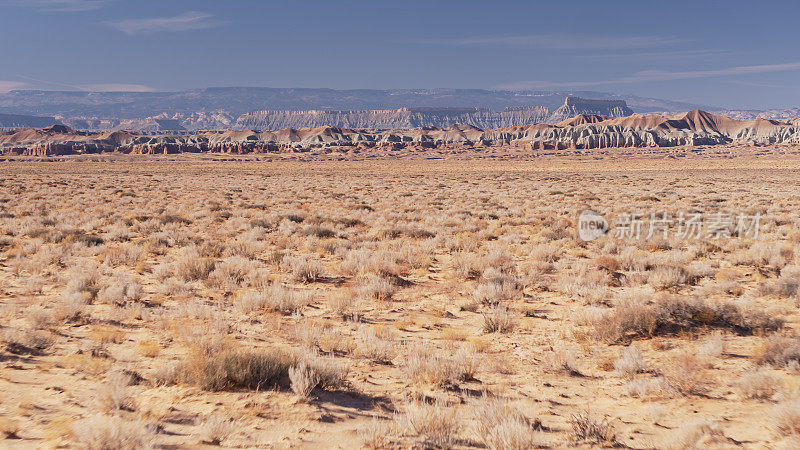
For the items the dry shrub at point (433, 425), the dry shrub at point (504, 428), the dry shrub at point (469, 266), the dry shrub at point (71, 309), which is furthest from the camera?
the dry shrub at point (469, 266)

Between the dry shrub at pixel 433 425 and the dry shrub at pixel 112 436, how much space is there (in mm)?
2074

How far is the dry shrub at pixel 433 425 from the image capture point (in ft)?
12.1

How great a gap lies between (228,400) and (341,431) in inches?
50.0

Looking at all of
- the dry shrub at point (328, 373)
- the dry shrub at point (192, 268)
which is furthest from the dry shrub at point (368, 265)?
the dry shrub at point (328, 373)

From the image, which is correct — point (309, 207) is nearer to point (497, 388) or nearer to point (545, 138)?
point (497, 388)

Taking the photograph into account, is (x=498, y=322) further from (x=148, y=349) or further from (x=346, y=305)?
(x=148, y=349)

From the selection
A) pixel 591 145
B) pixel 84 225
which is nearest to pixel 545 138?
pixel 591 145

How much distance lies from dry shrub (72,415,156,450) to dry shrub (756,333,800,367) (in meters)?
6.42

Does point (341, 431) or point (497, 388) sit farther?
point (497, 388)

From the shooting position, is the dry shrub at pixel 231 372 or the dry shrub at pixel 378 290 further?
the dry shrub at pixel 378 290

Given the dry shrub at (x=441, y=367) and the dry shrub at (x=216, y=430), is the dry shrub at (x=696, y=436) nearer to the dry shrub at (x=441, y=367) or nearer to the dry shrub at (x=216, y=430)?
the dry shrub at (x=441, y=367)

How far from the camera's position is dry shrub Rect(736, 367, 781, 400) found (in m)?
4.47

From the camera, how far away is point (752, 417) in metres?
4.16

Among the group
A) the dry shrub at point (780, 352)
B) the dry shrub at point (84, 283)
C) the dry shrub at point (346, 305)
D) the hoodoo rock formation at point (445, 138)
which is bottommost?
the dry shrub at point (346, 305)
